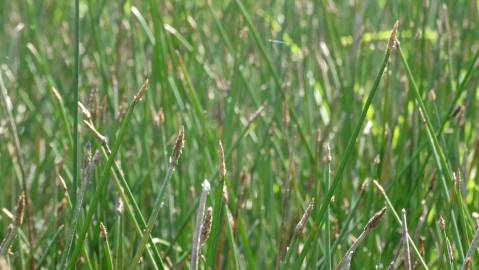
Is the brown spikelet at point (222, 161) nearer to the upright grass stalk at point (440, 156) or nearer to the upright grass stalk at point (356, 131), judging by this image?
the upright grass stalk at point (356, 131)

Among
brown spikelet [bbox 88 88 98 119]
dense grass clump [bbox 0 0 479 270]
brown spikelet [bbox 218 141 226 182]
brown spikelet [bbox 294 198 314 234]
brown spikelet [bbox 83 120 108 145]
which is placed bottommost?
dense grass clump [bbox 0 0 479 270]

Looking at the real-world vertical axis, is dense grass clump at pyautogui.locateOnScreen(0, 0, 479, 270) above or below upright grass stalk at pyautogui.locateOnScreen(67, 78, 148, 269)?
below

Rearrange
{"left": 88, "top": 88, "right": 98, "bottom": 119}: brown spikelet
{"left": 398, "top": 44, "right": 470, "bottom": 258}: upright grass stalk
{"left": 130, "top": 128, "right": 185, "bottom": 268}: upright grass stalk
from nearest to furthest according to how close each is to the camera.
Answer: {"left": 130, "top": 128, "right": 185, "bottom": 268}: upright grass stalk < {"left": 398, "top": 44, "right": 470, "bottom": 258}: upright grass stalk < {"left": 88, "top": 88, "right": 98, "bottom": 119}: brown spikelet

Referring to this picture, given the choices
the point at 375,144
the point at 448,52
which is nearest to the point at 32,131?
the point at 375,144

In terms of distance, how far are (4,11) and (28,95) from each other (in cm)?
65

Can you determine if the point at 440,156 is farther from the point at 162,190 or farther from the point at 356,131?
the point at 162,190

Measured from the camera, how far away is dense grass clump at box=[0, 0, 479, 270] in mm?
1069

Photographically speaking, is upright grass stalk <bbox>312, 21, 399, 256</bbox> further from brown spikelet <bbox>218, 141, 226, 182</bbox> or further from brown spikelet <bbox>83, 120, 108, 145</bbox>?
brown spikelet <bbox>83, 120, 108, 145</bbox>

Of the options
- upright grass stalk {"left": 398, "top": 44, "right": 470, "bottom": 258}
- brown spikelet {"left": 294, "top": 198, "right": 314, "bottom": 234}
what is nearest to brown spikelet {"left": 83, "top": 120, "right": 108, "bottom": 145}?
brown spikelet {"left": 294, "top": 198, "right": 314, "bottom": 234}

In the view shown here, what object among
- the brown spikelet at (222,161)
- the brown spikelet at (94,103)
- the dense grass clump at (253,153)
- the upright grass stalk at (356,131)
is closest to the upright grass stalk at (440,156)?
the dense grass clump at (253,153)

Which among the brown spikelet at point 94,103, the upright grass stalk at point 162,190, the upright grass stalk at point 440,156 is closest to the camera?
the upright grass stalk at point 162,190

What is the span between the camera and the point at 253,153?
1708 mm

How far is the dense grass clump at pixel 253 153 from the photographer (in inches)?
42.1

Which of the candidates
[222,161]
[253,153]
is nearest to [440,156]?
[222,161]
